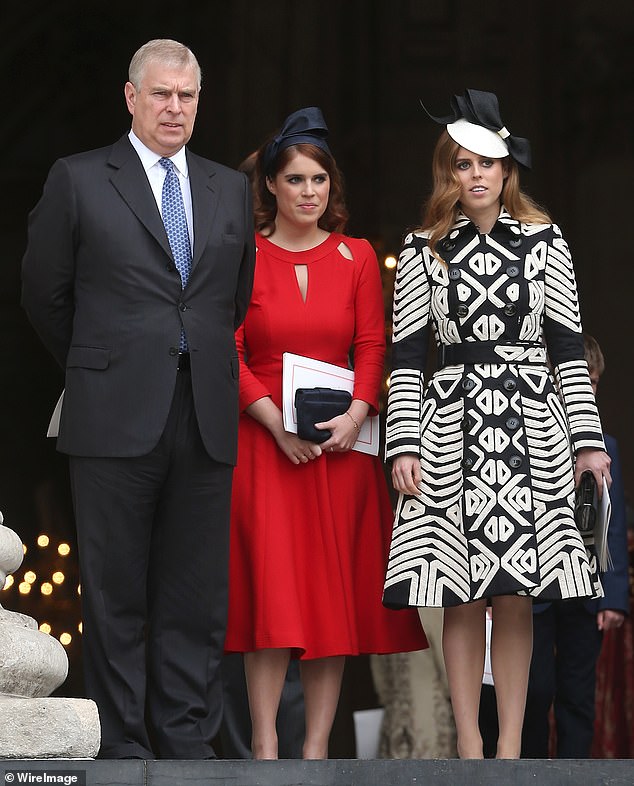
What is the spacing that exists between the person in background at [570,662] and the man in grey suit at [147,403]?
5.85 ft

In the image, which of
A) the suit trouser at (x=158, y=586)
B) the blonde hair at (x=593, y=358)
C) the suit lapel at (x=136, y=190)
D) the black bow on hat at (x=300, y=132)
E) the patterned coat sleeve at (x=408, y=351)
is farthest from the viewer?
the blonde hair at (x=593, y=358)

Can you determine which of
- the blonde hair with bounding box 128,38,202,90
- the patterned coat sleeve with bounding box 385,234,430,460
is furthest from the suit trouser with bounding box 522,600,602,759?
the blonde hair with bounding box 128,38,202,90

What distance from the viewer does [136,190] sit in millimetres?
4414

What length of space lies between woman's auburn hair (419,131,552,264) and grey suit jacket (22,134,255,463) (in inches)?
27.0

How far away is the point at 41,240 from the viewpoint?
437 cm

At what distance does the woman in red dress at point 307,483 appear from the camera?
4742 mm

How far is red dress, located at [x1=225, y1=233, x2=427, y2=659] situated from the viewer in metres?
4.78

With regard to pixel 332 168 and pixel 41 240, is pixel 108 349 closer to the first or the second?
pixel 41 240

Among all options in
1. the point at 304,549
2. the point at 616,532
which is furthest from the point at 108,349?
the point at 616,532

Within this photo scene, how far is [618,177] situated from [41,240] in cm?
472

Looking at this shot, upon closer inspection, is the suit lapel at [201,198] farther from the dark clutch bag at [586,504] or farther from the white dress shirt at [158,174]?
the dark clutch bag at [586,504]

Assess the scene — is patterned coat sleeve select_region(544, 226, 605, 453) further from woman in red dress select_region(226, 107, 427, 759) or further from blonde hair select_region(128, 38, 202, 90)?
blonde hair select_region(128, 38, 202, 90)

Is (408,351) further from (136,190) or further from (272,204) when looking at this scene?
(136,190)

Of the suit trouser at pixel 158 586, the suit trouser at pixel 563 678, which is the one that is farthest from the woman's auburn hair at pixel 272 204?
the suit trouser at pixel 563 678
